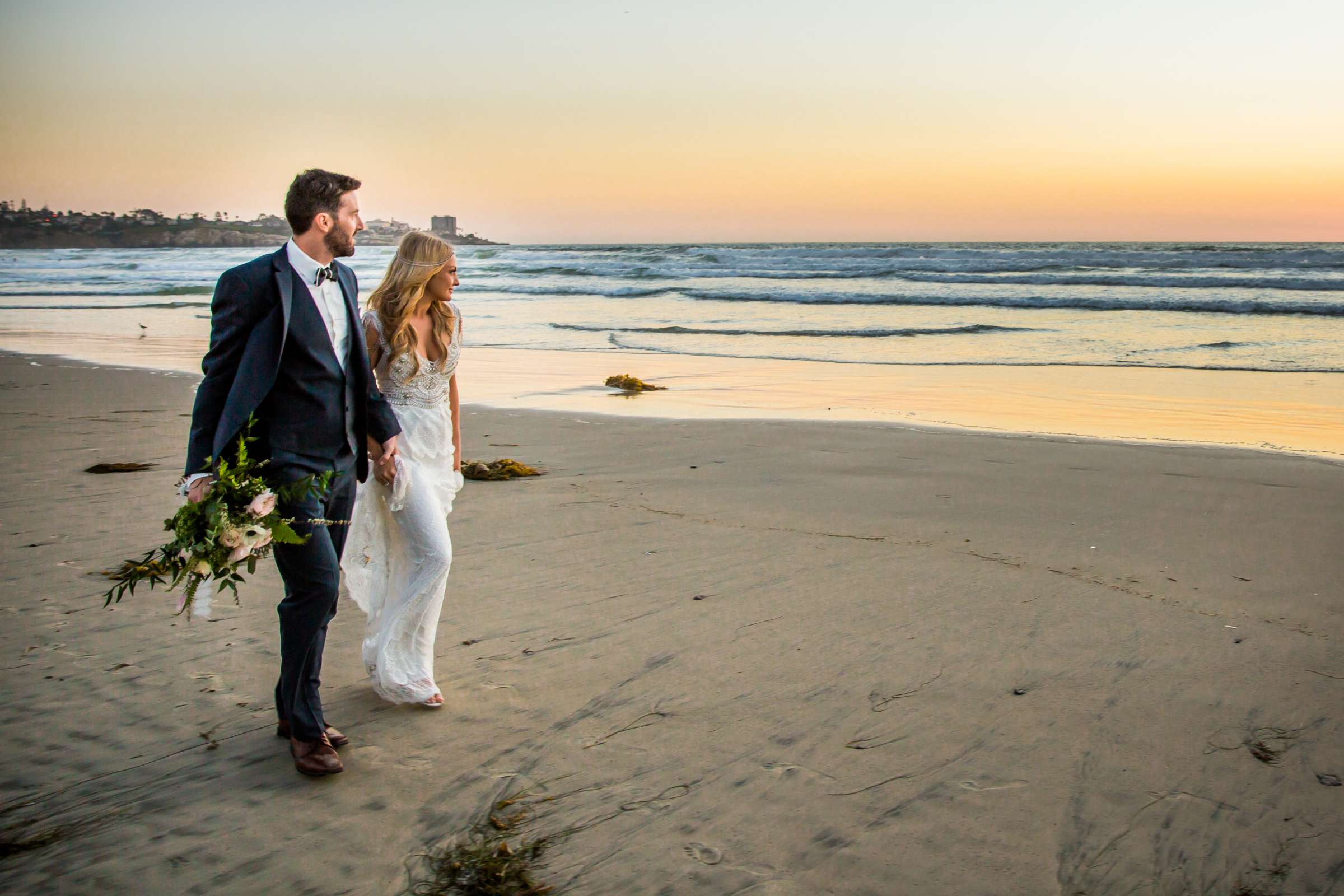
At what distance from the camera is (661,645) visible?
4.15 metres

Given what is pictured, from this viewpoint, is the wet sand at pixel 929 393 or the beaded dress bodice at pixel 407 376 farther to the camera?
the wet sand at pixel 929 393

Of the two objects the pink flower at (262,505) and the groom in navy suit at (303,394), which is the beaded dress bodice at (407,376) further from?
the pink flower at (262,505)

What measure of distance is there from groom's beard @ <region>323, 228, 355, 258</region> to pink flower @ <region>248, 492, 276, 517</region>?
791 millimetres

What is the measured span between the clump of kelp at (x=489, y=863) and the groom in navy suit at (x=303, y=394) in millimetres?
589

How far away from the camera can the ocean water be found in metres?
16.5

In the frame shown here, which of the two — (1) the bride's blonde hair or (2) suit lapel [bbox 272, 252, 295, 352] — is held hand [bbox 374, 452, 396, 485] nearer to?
(1) the bride's blonde hair

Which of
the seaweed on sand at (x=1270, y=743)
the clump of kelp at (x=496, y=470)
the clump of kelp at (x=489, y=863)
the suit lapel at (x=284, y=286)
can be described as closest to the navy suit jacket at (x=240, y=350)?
the suit lapel at (x=284, y=286)

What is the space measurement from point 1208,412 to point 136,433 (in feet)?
33.7

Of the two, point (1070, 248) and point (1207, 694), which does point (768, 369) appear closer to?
point (1207, 694)

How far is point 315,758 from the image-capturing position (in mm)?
3117

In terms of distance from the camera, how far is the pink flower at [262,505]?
2744 millimetres

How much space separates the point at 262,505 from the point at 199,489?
23 cm

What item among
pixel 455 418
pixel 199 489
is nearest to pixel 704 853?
pixel 199 489

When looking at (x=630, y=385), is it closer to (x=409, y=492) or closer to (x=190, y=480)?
(x=409, y=492)
